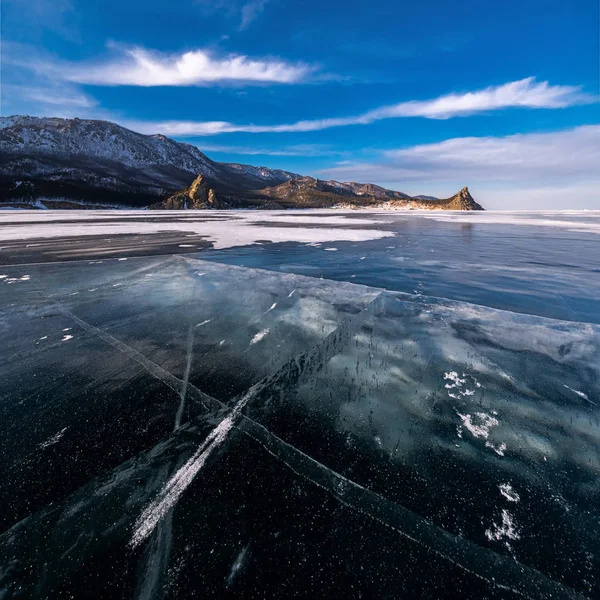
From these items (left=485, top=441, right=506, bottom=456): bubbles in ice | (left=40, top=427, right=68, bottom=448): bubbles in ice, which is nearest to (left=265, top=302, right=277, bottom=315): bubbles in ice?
(left=40, top=427, right=68, bottom=448): bubbles in ice

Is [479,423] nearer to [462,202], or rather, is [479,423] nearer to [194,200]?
[194,200]

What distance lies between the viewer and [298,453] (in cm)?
222

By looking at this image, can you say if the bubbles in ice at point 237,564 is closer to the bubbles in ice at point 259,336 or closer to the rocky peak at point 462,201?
the bubbles in ice at point 259,336

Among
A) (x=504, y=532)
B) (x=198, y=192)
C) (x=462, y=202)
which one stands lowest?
(x=504, y=532)

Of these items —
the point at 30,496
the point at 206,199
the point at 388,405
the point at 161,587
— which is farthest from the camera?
the point at 206,199

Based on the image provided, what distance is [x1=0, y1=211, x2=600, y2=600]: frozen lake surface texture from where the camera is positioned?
1.54m

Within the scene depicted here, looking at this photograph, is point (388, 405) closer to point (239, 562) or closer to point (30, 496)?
point (239, 562)

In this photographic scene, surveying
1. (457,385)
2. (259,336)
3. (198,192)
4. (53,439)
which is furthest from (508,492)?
(198,192)

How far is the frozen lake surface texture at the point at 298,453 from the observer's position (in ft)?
5.07

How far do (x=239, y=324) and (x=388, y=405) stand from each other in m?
2.54

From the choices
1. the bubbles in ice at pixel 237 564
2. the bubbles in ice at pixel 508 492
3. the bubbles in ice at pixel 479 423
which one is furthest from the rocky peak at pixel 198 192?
the bubbles in ice at pixel 508 492

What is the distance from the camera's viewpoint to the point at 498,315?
5035 millimetres

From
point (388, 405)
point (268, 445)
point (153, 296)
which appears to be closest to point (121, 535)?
point (268, 445)

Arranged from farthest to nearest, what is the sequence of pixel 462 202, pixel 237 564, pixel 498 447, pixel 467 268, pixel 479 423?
pixel 462 202 → pixel 467 268 → pixel 479 423 → pixel 498 447 → pixel 237 564
